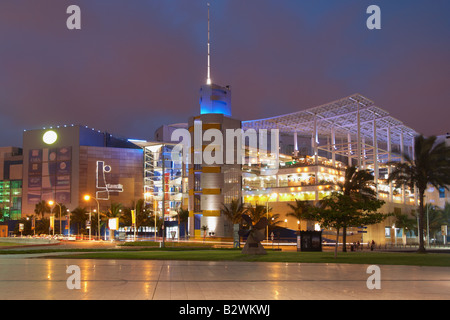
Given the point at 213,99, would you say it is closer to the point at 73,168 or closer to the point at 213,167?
the point at 213,167

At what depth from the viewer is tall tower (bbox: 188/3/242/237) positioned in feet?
294

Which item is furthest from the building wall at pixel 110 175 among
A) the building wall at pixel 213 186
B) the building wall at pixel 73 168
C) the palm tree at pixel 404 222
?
the palm tree at pixel 404 222

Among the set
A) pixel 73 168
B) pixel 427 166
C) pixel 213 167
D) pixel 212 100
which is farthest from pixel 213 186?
pixel 73 168

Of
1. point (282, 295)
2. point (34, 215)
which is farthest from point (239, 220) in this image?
point (34, 215)

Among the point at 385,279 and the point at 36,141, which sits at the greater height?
the point at 36,141

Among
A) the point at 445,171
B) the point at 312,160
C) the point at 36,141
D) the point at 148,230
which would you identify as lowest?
the point at 148,230

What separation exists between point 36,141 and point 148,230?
4653 centimetres

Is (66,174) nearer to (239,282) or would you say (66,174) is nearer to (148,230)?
(148,230)

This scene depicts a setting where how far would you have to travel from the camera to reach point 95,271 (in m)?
22.8

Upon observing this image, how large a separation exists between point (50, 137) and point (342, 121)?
87.8 meters

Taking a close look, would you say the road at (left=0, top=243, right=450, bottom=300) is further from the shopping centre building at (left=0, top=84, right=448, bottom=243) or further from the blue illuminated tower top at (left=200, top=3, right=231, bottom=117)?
the blue illuminated tower top at (left=200, top=3, right=231, bottom=117)

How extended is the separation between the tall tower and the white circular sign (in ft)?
208

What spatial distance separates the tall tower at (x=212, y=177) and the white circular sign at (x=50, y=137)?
208ft

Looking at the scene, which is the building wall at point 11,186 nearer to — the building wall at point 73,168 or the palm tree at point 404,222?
the building wall at point 73,168
